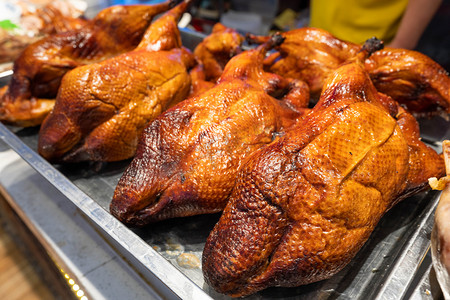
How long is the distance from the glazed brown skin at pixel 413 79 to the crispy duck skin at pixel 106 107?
4.02ft

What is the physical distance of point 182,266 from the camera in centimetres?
142

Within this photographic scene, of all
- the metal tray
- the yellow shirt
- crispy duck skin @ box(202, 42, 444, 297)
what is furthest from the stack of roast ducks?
the yellow shirt

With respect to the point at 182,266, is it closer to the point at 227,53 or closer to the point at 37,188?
the point at 37,188

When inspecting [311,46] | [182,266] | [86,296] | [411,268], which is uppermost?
[311,46]

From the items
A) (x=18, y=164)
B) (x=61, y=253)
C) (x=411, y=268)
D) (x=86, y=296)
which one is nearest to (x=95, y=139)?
(x=61, y=253)

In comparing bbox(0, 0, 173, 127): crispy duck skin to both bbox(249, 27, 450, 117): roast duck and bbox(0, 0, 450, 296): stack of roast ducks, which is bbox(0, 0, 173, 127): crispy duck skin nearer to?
bbox(0, 0, 450, 296): stack of roast ducks

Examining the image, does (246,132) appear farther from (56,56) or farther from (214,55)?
(56,56)

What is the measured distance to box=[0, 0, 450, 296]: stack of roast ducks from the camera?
1101 millimetres

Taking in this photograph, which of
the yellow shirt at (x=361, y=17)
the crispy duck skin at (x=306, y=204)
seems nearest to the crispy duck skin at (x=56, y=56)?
the crispy duck skin at (x=306, y=204)

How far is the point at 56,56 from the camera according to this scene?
7.16 feet

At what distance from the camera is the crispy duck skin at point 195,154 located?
4.46ft

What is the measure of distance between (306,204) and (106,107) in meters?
1.19

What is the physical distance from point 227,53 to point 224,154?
1142mm

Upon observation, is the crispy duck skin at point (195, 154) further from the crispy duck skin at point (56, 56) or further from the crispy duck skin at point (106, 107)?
the crispy duck skin at point (56, 56)
